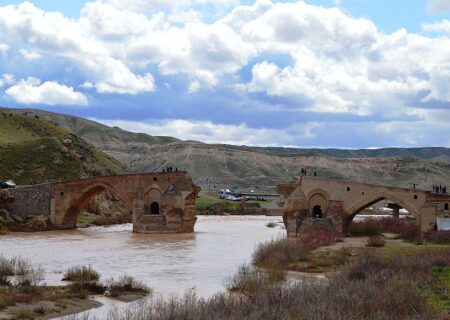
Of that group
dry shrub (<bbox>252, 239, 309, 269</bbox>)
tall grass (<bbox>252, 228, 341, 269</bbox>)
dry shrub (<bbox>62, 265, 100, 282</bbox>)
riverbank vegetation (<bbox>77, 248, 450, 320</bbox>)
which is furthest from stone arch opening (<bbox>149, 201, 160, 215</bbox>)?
riverbank vegetation (<bbox>77, 248, 450, 320</bbox>)

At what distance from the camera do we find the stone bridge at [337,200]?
38781 millimetres

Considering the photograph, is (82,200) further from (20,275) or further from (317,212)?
(20,275)

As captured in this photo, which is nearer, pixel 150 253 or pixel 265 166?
pixel 150 253

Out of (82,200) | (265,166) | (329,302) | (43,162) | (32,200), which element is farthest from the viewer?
(265,166)

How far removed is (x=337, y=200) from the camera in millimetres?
41656

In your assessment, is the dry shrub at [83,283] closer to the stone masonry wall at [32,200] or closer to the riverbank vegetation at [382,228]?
the riverbank vegetation at [382,228]

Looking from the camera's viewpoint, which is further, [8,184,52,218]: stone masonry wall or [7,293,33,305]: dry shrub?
[8,184,52,218]: stone masonry wall

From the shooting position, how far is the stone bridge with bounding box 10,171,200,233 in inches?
1891

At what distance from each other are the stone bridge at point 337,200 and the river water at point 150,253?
3.40 m

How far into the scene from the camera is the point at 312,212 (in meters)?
43.3

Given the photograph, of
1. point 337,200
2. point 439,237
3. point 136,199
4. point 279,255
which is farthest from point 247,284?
point 136,199

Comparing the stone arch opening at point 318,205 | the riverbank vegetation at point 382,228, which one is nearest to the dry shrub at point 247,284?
the riverbank vegetation at point 382,228

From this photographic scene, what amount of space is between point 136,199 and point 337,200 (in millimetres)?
15387

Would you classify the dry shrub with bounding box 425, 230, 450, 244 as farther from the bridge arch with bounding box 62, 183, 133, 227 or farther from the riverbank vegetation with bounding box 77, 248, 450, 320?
the bridge arch with bounding box 62, 183, 133, 227
